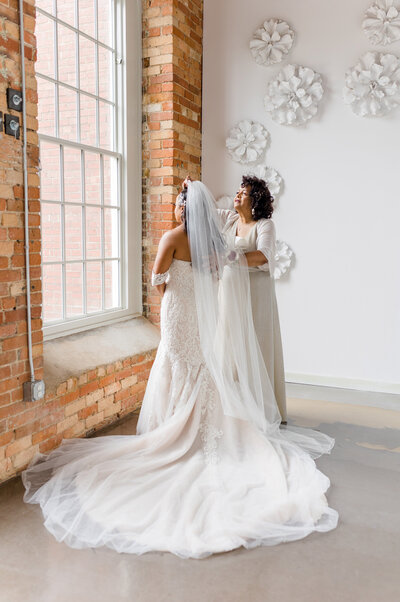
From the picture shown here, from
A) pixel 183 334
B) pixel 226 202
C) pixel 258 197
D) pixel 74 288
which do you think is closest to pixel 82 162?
pixel 74 288

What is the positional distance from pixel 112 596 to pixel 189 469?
0.93m

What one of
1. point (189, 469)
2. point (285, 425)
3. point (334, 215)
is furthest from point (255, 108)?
point (189, 469)

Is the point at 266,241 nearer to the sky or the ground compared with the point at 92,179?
nearer to the ground

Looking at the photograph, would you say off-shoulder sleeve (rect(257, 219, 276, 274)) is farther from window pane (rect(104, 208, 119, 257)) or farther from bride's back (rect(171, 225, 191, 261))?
window pane (rect(104, 208, 119, 257))

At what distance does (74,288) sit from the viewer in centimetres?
378

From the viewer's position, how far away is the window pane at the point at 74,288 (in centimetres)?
372

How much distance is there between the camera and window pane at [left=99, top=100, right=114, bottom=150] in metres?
4.07

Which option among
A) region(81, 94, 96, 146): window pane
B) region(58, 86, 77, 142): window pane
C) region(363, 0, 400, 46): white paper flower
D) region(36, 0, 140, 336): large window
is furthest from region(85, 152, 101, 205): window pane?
region(363, 0, 400, 46): white paper flower

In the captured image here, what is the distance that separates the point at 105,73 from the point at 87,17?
1.30 ft

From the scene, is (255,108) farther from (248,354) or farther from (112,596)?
(112,596)

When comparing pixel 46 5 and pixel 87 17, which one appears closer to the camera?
pixel 46 5

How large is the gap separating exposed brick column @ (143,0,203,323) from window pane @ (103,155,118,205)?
A: 365 mm

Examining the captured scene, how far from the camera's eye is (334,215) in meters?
4.72

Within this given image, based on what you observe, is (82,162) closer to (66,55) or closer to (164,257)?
(66,55)
